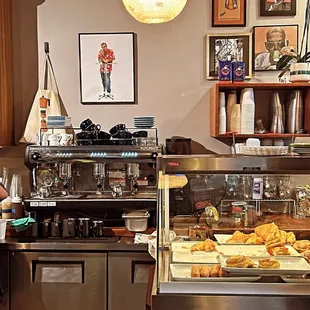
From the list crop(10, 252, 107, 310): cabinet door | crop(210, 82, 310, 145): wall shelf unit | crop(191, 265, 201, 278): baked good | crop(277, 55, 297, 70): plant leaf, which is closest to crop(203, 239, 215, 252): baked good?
crop(191, 265, 201, 278): baked good

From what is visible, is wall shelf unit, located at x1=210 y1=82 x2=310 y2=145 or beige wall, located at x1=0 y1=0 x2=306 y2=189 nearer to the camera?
wall shelf unit, located at x1=210 y1=82 x2=310 y2=145

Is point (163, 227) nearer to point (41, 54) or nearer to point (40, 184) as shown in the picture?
point (40, 184)

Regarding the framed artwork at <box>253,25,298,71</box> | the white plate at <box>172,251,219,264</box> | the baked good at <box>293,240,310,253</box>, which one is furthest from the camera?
the framed artwork at <box>253,25,298,71</box>

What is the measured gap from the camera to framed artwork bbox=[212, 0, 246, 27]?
137 inches

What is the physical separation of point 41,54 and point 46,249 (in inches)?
60.3

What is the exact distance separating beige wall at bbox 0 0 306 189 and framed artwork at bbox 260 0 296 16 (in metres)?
0.05

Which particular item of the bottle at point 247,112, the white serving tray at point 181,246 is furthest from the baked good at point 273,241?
the bottle at point 247,112

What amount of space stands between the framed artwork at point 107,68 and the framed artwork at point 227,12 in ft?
2.10

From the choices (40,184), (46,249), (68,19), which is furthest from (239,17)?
(46,249)

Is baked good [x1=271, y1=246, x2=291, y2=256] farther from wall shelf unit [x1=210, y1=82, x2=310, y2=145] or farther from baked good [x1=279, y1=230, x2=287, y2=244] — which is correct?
wall shelf unit [x1=210, y1=82, x2=310, y2=145]

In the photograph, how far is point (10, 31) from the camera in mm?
3422

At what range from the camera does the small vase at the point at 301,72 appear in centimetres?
312

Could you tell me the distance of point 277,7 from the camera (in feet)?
11.4

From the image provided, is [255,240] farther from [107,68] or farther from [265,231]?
[107,68]
